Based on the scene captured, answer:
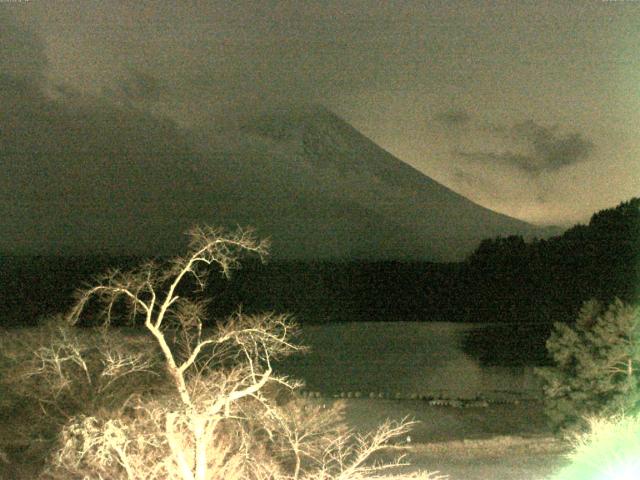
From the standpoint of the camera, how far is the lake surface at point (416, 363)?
99.9ft

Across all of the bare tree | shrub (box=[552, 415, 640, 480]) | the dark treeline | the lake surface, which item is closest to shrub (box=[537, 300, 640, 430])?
shrub (box=[552, 415, 640, 480])

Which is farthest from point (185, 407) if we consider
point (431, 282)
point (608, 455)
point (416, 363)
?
point (431, 282)

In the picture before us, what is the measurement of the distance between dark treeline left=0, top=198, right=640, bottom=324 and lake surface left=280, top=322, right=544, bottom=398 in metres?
8.02

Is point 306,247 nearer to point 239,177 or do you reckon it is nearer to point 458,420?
point 239,177

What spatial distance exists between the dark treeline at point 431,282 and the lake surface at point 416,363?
802 centimetres

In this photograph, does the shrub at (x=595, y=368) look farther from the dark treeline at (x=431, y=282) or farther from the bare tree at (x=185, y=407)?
the dark treeline at (x=431, y=282)

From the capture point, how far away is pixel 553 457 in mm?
13484

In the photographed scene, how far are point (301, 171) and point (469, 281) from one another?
94.2 m

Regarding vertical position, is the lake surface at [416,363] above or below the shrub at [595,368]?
below

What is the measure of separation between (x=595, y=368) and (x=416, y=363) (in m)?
23.7

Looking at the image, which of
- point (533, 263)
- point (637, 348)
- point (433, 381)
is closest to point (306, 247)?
point (533, 263)

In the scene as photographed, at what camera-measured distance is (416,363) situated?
3969cm

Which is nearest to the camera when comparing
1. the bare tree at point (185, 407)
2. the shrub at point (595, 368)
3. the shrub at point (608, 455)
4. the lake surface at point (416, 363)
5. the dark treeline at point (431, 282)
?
the bare tree at point (185, 407)

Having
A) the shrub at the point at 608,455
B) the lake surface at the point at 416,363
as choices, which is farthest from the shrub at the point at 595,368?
the lake surface at the point at 416,363
